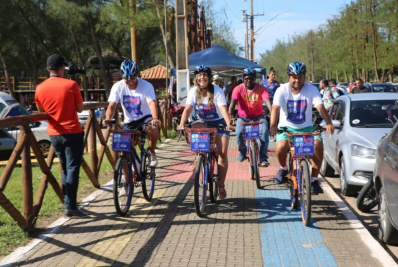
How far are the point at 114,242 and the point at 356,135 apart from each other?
15.3 feet

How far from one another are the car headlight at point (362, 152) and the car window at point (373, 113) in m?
0.99

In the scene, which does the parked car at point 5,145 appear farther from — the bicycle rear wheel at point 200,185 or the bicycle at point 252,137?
the bicycle rear wheel at point 200,185

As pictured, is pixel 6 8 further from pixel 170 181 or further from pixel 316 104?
pixel 316 104

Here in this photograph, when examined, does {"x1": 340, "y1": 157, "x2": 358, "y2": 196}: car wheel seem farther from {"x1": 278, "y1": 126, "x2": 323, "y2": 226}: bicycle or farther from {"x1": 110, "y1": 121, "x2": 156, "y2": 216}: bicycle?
{"x1": 110, "y1": 121, "x2": 156, "y2": 216}: bicycle

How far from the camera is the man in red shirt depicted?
7.17m

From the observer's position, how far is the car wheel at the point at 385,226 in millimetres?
6227

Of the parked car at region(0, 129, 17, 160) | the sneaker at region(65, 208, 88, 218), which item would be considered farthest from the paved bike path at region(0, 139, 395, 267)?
the parked car at region(0, 129, 17, 160)

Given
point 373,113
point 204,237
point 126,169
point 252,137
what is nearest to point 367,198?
point 204,237

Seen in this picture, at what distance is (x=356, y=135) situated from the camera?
30.6 feet

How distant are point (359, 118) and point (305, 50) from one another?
94635mm

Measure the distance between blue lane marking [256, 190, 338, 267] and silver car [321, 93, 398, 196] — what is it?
4.08 ft

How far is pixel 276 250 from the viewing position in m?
5.98

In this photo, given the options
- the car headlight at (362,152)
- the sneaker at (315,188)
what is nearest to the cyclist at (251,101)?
the car headlight at (362,152)

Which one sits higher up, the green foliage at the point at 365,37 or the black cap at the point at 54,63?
the green foliage at the point at 365,37
